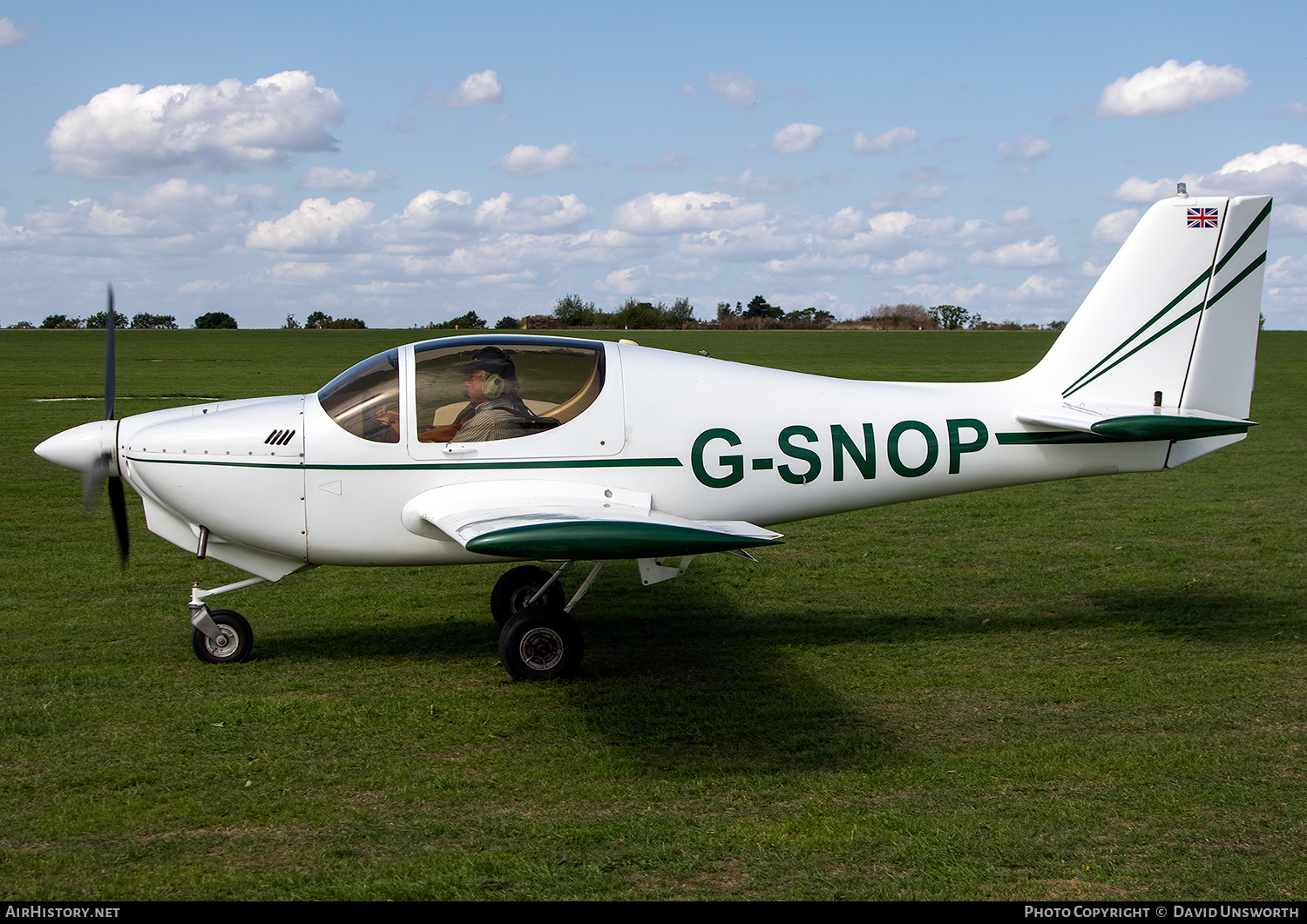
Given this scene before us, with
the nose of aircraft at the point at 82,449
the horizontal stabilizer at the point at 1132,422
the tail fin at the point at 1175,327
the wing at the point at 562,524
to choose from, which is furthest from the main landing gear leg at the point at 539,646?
the tail fin at the point at 1175,327

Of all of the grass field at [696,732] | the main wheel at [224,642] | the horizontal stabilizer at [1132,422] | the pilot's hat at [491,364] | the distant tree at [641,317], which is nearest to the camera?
the grass field at [696,732]

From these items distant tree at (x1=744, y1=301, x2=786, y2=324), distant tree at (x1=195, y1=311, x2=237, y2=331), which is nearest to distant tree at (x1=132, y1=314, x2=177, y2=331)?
distant tree at (x1=195, y1=311, x2=237, y2=331)

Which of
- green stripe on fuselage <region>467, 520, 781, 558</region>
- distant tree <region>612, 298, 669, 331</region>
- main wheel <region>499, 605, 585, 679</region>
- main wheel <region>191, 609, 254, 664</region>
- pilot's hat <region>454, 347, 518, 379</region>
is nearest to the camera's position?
green stripe on fuselage <region>467, 520, 781, 558</region>

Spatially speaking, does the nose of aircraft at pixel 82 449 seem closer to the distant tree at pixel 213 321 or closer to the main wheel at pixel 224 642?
the main wheel at pixel 224 642

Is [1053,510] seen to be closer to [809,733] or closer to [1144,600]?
[1144,600]

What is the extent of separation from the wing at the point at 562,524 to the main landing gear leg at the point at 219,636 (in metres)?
1.41

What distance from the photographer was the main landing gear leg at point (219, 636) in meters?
6.76

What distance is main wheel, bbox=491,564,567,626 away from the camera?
7.72m

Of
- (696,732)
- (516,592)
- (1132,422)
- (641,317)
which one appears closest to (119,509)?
(516,592)

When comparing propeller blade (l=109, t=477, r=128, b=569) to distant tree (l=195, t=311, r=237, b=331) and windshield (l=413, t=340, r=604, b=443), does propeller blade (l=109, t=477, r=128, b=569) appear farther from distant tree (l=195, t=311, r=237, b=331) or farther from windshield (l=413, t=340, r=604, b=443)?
distant tree (l=195, t=311, r=237, b=331)

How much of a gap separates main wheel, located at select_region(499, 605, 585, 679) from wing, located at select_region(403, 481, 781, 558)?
Answer: 767 mm

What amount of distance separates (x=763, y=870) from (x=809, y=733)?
1.56 metres

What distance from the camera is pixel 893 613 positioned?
26.9 ft

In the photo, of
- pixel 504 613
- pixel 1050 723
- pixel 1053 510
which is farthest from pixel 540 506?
pixel 1053 510
